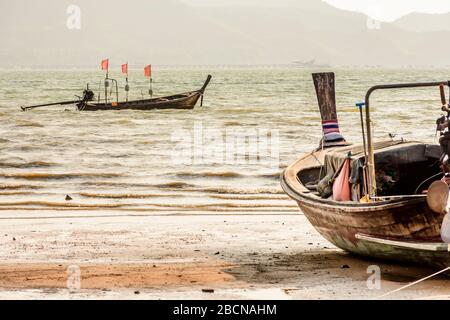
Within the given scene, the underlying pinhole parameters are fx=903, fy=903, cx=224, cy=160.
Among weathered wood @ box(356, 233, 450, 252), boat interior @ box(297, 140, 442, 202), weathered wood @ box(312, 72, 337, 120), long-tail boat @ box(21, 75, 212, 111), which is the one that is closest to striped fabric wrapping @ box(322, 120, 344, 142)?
weathered wood @ box(312, 72, 337, 120)

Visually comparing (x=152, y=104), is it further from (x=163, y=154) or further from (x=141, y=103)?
(x=163, y=154)

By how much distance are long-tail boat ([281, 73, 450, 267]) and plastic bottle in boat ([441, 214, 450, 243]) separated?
6cm

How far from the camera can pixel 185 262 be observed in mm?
10773

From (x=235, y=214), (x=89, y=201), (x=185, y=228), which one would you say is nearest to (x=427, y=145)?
(x=185, y=228)

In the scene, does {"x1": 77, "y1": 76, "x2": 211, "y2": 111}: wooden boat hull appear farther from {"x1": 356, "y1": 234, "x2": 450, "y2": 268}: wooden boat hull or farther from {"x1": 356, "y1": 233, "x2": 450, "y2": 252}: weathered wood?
{"x1": 356, "y1": 233, "x2": 450, "y2": 252}: weathered wood

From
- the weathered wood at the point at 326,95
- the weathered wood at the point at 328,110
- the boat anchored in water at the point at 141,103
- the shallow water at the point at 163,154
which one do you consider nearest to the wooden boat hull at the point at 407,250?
the weathered wood at the point at 328,110

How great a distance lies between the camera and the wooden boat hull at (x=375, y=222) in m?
8.89

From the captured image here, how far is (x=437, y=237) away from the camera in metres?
8.90

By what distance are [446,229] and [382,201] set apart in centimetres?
80

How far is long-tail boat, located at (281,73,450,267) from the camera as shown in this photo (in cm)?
894

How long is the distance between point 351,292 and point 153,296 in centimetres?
199

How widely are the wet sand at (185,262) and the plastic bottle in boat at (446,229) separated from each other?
0.58m

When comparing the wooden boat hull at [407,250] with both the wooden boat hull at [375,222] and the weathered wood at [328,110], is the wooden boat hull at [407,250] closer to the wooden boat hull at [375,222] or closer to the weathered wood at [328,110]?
the wooden boat hull at [375,222]
